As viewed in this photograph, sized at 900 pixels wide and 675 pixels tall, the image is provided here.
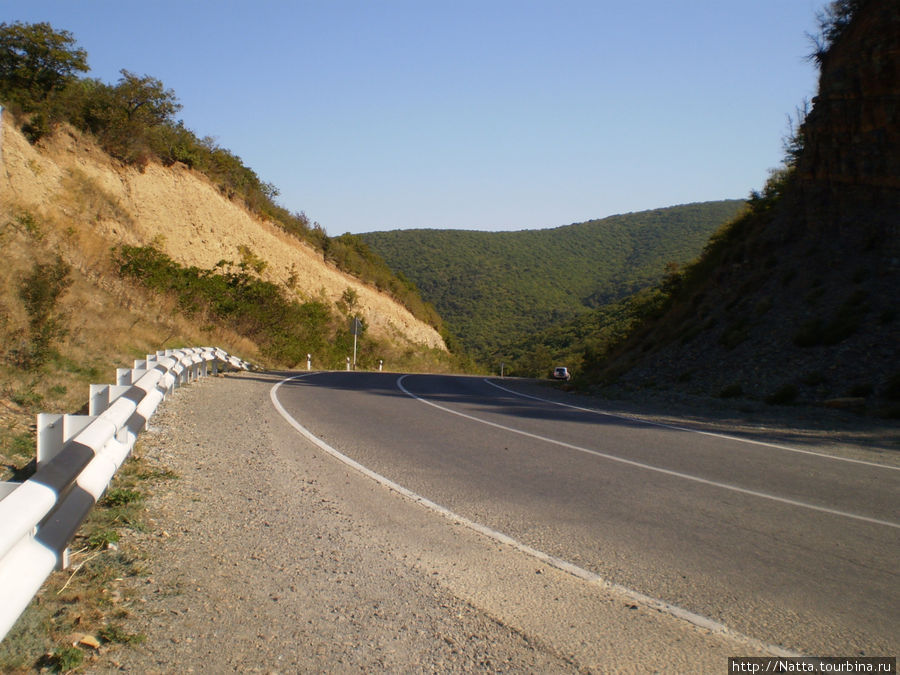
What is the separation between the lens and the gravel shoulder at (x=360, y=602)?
12.0ft

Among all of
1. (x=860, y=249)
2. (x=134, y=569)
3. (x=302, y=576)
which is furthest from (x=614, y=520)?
(x=860, y=249)

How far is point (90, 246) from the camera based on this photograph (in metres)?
24.0

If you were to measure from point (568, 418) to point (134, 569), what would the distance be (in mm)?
10191

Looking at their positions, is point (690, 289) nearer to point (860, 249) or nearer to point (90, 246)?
point (860, 249)

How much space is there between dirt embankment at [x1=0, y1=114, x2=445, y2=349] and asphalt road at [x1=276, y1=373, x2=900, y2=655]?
1637 cm

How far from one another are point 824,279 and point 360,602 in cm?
1941

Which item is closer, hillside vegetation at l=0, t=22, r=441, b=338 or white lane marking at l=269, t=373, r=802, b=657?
white lane marking at l=269, t=373, r=802, b=657

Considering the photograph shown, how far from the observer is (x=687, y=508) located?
6824 millimetres

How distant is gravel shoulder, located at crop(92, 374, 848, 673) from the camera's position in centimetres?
366

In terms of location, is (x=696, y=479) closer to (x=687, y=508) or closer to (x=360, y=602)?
(x=687, y=508)

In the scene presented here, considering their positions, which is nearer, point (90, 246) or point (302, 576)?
point (302, 576)

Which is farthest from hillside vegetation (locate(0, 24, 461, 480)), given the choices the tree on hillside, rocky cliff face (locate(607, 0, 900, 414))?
rocky cliff face (locate(607, 0, 900, 414))

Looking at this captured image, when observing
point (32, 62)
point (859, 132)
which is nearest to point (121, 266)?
point (32, 62)

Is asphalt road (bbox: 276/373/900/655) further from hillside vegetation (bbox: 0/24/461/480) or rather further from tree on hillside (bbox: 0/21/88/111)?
tree on hillside (bbox: 0/21/88/111)
